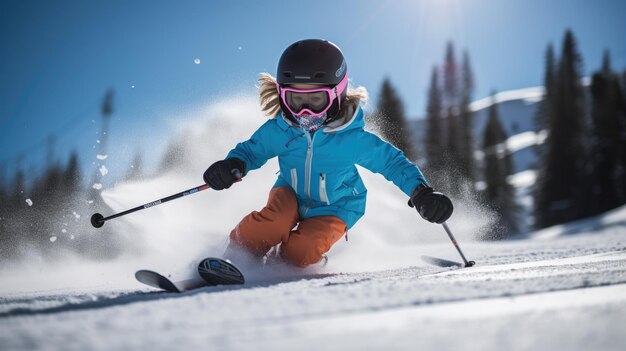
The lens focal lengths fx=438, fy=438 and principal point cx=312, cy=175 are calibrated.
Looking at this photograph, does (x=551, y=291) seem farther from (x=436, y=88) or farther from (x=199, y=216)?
(x=436, y=88)

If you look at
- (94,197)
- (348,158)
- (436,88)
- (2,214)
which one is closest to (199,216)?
(94,197)

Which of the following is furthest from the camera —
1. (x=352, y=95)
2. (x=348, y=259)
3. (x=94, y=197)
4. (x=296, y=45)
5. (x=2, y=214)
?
(x=2, y=214)

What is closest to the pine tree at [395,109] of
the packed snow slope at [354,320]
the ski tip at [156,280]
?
the ski tip at [156,280]

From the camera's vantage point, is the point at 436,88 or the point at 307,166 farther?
the point at 436,88

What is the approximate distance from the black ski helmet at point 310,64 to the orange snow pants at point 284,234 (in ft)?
3.33

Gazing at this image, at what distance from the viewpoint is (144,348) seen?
962 mm

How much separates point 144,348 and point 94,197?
5842 mm

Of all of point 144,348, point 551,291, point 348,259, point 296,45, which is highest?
point 296,45

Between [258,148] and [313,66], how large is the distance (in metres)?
0.87

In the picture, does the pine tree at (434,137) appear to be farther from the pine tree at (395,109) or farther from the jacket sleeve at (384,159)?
the jacket sleeve at (384,159)

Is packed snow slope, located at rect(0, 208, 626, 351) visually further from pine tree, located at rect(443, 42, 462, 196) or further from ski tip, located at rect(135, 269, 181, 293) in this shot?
pine tree, located at rect(443, 42, 462, 196)

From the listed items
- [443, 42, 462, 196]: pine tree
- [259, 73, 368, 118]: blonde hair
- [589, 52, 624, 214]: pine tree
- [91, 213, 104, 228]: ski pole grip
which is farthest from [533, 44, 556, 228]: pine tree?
[91, 213, 104, 228]: ski pole grip

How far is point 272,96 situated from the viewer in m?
3.90

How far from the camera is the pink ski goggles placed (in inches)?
135
